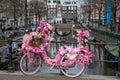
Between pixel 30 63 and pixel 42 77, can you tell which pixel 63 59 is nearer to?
pixel 42 77

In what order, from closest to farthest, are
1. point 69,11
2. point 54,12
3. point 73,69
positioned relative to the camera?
point 73,69 → point 54,12 → point 69,11

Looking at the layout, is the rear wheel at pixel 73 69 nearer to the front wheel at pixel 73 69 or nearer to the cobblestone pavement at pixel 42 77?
the front wheel at pixel 73 69

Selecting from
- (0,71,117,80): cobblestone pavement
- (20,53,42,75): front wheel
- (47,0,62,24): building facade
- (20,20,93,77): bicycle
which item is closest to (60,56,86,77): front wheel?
(20,20,93,77): bicycle

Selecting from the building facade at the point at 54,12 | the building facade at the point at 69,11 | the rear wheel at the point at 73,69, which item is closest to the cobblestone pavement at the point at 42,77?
the rear wheel at the point at 73,69

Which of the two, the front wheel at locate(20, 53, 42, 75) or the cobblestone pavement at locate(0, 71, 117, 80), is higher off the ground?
the front wheel at locate(20, 53, 42, 75)

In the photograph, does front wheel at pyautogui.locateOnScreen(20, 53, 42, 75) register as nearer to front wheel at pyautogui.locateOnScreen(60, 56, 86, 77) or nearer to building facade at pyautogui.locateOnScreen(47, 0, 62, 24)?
front wheel at pyautogui.locateOnScreen(60, 56, 86, 77)

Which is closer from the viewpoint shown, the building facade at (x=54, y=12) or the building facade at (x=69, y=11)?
the building facade at (x=54, y=12)

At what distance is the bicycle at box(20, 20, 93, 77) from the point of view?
28.6 feet

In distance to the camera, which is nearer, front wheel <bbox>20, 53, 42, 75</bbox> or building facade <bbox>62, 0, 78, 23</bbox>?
front wheel <bbox>20, 53, 42, 75</bbox>

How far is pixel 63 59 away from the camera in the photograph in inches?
348

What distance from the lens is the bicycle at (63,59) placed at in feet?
28.6

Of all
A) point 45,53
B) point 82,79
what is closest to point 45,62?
point 45,53

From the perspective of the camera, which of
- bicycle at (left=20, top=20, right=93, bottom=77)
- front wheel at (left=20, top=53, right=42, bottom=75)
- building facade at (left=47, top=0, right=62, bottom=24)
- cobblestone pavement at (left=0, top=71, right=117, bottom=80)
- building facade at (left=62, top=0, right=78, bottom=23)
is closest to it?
bicycle at (left=20, top=20, right=93, bottom=77)

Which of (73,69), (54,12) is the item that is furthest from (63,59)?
(54,12)
